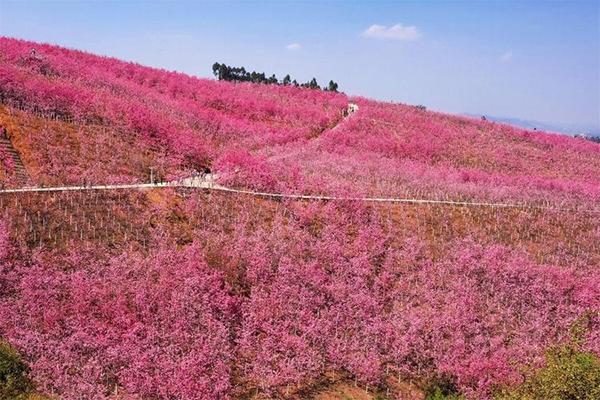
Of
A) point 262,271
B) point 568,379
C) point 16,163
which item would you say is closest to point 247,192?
point 262,271

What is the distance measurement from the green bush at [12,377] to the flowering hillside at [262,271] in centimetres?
25

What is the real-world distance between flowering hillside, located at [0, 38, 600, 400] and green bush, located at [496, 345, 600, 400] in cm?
102

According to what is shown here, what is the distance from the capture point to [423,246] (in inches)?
1489

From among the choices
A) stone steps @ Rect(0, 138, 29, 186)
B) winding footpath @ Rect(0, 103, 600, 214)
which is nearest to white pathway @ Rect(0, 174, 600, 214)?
winding footpath @ Rect(0, 103, 600, 214)

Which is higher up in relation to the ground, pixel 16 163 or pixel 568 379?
pixel 16 163

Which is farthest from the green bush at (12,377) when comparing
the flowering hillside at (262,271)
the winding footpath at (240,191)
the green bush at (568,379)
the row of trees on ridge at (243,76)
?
the row of trees on ridge at (243,76)

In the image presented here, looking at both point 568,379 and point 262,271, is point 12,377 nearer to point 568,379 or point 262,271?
point 262,271

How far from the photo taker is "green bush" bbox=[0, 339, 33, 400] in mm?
21594

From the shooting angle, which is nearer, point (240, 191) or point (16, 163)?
point (16, 163)

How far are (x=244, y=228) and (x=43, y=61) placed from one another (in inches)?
1517

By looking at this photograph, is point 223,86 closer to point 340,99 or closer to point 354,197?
point 340,99

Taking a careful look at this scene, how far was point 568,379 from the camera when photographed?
60.3 feet

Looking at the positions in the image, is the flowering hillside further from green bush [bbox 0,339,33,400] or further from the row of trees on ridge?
the row of trees on ridge

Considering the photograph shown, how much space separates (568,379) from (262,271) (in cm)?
1846
